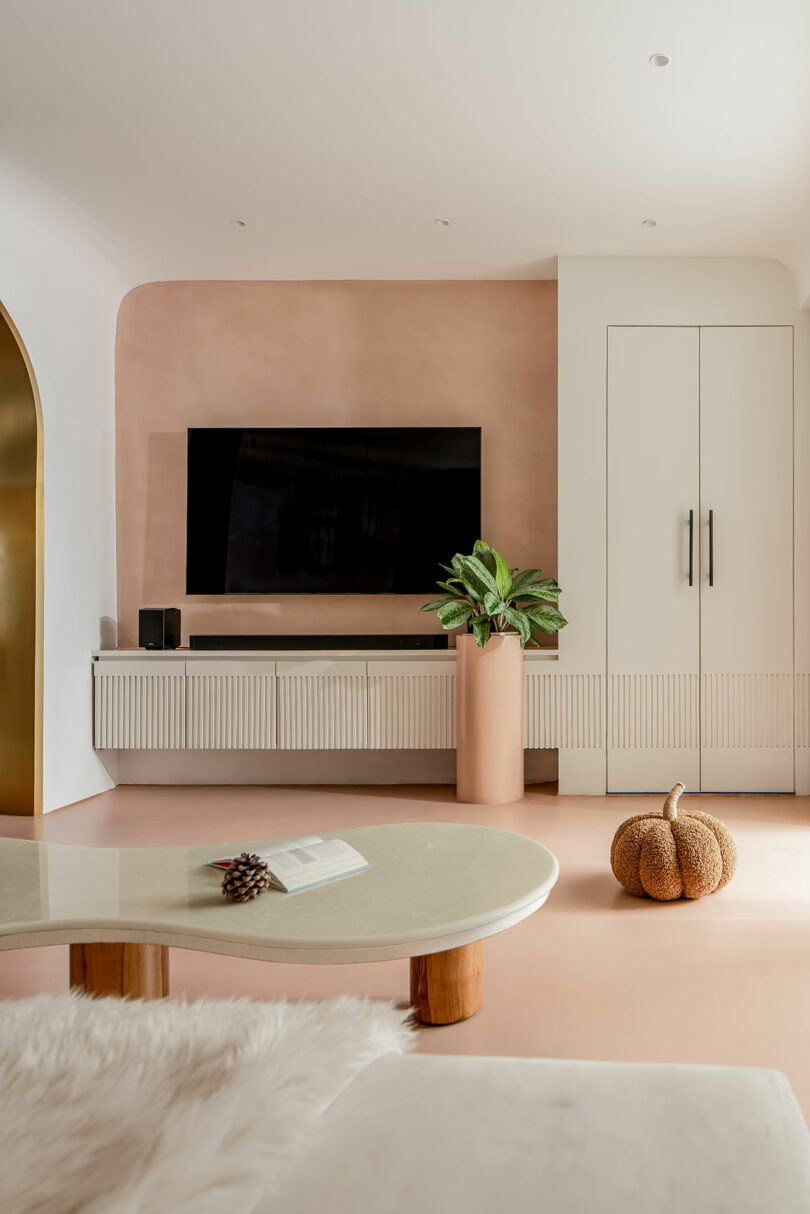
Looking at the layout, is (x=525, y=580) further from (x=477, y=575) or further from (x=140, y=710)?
(x=140, y=710)

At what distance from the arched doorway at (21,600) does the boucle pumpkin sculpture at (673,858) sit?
2646mm

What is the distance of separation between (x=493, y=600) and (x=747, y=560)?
4.48ft

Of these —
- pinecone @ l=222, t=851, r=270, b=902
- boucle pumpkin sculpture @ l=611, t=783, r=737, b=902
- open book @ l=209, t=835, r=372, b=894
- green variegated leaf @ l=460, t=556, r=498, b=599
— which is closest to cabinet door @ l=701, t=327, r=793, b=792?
green variegated leaf @ l=460, t=556, r=498, b=599

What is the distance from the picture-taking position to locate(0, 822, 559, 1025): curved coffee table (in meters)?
1.44

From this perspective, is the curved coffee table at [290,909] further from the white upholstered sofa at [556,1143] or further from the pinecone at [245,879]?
the white upholstered sofa at [556,1143]

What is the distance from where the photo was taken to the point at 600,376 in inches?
166

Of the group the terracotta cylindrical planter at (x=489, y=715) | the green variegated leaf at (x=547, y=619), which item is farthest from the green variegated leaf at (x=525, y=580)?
the terracotta cylindrical planter at (x=489, y=715)

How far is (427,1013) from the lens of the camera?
5.85ft

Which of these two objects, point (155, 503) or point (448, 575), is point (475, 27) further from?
point (155, 503)

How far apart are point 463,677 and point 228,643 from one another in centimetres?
124

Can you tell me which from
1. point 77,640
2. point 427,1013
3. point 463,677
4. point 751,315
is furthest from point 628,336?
point 427,1013

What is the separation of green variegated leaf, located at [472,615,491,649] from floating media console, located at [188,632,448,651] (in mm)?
424

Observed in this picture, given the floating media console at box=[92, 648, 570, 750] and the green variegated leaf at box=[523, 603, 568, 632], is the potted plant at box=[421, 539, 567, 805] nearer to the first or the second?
the green variegated leaf at box=[523, 603, 568, 632]

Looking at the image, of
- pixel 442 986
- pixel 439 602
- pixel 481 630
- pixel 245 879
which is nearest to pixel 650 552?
pixel 481 630
